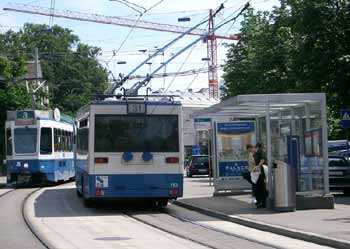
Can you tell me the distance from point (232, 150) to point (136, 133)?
281 inches

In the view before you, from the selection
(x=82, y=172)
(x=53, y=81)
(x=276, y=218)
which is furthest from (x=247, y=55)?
(x=53, y=81)

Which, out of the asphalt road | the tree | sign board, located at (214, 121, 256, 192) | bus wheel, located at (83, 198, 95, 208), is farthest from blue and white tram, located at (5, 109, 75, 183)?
the tree

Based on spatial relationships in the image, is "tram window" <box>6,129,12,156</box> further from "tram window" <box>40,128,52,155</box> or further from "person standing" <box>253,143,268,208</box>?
"person standing" <box>253,143,268,208</box>

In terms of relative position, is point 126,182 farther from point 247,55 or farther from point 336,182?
point 247,55

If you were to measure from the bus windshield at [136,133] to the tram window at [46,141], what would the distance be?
47.1ft

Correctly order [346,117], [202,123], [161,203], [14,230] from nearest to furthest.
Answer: [14,230], [161,203], [346,117], [202,123]

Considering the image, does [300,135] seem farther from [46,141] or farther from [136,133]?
[46,141]

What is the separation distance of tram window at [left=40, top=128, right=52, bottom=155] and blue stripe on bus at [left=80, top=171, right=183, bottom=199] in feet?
46.7

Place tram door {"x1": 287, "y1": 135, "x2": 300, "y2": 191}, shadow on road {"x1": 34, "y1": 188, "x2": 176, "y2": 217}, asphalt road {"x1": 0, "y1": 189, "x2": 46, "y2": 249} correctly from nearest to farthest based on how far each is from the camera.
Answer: asphalt road {"x1": 0, "y1": 189, "x2": 46, "y2": 249} → tram door {"x1": 287, "y1": 135, "x2": 300, "y2": 191} → shadow on road {"x1": 34, "y1": 188, "x2": 176, "y2": 217}

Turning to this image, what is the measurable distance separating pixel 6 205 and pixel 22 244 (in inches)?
401

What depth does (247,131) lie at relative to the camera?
2577 cm

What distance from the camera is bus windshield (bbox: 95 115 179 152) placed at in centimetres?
1958

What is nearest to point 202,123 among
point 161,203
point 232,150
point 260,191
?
point 232,150

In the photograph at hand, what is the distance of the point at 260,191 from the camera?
752 inches
